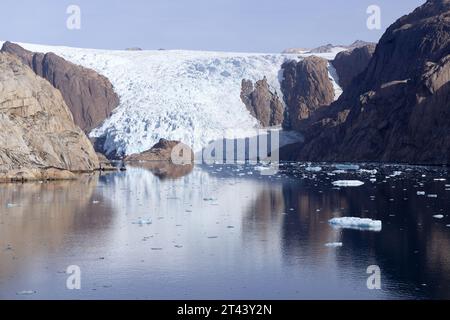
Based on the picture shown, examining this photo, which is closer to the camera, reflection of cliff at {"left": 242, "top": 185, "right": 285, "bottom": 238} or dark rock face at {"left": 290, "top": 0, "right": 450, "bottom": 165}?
reflection of cliff at {"left": 242, "top": 185, "right": 285, "bottom": 238}

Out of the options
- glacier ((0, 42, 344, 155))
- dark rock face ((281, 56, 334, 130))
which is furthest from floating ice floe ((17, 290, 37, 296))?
dark rock face ((281, 56, 334, 130))

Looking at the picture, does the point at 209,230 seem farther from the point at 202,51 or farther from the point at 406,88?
the point at 202,51

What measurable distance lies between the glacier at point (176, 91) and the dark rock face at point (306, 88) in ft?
5.91

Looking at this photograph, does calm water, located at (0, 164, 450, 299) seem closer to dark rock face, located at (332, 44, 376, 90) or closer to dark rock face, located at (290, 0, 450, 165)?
dark rock face, located at (290, 0, 450, 165)

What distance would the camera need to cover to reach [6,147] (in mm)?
47375

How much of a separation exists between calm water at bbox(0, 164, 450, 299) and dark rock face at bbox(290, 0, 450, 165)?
3497 centimetres

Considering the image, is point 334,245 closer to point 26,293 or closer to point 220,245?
point 220,245

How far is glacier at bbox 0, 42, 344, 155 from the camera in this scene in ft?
336

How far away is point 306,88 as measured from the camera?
4670 inches

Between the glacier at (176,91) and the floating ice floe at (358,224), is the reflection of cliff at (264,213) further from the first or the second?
the glacier at (176,91)

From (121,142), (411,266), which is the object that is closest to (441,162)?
(121,142)

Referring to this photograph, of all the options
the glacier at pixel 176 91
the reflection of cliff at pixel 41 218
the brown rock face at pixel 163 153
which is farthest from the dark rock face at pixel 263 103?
the reflection of cliff at pixel 41 218

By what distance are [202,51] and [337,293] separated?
4286 inches
